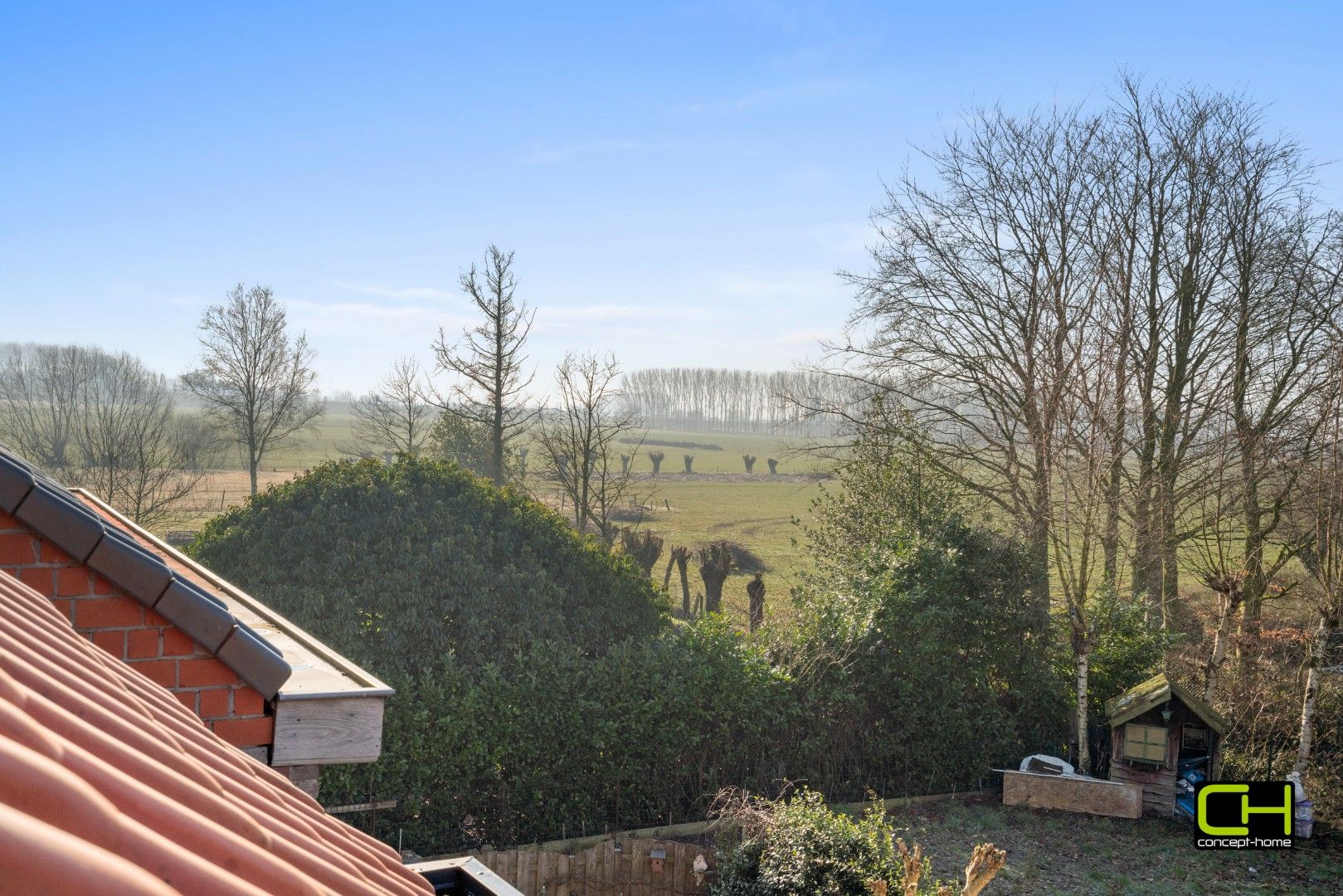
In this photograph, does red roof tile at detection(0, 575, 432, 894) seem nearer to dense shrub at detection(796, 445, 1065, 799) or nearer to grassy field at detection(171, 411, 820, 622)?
dense shrub at detection(796, 445, 1065, 799)

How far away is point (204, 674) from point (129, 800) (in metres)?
2.65

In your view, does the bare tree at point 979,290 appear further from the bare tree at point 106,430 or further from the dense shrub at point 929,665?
the bare tree at point 106,430

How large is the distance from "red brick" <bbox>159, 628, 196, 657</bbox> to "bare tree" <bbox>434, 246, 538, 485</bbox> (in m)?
18.1

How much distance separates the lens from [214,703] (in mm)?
3619

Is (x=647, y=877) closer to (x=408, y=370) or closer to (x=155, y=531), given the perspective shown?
(x=155, y=531)

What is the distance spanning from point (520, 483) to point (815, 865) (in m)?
15.4

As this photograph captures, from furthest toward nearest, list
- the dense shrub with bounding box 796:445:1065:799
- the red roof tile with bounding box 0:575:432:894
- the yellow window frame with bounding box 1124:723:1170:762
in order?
the dense shrub with bounding box 796:445:1065:799, the yellow window frame with bounding box 1124:723:1170:762, the red roof tile with bounding box 0:575:432:894

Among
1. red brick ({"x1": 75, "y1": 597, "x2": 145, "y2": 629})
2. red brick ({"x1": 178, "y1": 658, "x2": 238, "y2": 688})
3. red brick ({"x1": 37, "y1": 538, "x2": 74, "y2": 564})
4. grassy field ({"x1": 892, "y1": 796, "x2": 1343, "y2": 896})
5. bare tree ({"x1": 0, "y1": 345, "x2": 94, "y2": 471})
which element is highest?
bare tree ({"x1": 0, "y1": 345, "x2": 94, "y2": 471})

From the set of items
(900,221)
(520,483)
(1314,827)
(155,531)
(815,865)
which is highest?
(900,221)

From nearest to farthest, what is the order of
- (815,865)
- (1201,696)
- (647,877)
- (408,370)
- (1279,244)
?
(815,865) < (647,877) < (1201,696) < (1279,244) < (408,370)

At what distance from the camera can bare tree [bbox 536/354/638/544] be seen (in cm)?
1923

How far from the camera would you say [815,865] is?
256 inches

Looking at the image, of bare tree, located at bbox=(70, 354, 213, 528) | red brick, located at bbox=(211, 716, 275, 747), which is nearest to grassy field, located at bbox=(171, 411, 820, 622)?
bare tree, located at bbox=(70, 354, 213, 528)

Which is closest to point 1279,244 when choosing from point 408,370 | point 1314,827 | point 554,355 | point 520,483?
point 1314,827
